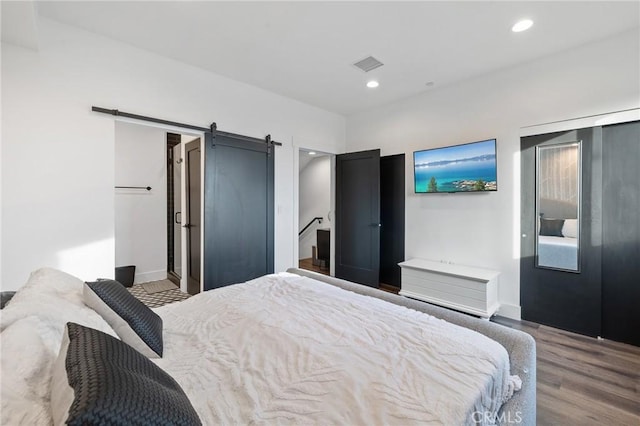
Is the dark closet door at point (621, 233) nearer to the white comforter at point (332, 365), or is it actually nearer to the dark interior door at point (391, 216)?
the dark interior door at point (391, 216)

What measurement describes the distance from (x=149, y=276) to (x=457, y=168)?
494 cm

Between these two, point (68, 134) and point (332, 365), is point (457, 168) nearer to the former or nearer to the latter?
point (332, 365)

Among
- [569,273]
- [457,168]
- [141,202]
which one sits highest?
[457,168]

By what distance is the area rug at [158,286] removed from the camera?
13.4 ft

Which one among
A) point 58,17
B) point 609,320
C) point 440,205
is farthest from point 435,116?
point 58,17

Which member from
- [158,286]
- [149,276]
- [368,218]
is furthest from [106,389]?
[149,276]

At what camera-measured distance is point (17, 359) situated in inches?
28.9

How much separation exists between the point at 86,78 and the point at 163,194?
7.77 ft

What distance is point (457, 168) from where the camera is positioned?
140 inches

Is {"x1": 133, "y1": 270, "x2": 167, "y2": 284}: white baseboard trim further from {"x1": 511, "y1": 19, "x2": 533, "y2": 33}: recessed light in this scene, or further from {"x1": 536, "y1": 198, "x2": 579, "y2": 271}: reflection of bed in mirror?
{"x1": 511, "y1": 19, "x2": 533, "y2": 33}: recessed light

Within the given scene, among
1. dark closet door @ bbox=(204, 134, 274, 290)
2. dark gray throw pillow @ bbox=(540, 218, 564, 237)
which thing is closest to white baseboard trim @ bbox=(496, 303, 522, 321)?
dark gray throw pillow @ bbox=(540, 218, 564, 237)

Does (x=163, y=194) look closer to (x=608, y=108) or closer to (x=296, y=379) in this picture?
(x=296, y=379)

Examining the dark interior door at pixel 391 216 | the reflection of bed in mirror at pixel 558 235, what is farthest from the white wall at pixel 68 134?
the reflection of bed in mirror at pixel 558 235

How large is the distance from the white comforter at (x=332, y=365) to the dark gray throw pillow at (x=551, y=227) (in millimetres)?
2381
